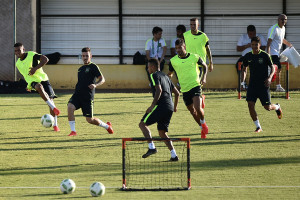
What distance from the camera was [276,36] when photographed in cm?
2139

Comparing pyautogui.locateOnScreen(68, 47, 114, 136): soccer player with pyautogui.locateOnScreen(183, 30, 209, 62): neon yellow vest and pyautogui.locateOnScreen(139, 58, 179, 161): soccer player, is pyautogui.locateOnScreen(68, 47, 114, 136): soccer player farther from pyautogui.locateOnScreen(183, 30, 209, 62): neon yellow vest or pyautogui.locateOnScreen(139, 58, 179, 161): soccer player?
pyautogui.locateOnScreen(183, 30, 209, 62): neon yellow vest

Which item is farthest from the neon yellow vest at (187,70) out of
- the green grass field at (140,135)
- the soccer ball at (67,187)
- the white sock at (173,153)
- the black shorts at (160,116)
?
the soccer ball at (67,187)

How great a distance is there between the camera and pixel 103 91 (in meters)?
25.3

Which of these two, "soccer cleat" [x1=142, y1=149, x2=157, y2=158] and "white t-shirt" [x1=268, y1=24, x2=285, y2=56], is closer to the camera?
"soccer cleat" [x1=142, y1=149, x2=157, y2=158]

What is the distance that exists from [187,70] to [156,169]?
3168 millimetres

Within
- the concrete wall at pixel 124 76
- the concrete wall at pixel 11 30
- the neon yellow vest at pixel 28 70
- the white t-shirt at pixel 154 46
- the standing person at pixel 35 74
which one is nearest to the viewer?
the standing person at pixel 35 74

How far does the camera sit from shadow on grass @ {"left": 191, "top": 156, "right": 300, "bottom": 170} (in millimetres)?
12070

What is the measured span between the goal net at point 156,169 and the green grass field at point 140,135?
0.18 meters

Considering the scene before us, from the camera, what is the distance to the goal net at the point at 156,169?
1009 centimetres

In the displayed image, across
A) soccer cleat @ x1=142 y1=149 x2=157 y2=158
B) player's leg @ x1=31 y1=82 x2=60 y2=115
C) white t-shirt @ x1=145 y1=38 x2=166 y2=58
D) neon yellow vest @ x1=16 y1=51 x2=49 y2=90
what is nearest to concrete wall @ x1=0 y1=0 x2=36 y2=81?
white t-shirt @ x1=145 y1=38 x2=166 y2=58

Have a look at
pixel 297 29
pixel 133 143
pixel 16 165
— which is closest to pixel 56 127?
pixel 133 143

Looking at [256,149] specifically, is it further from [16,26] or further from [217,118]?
[16,26]

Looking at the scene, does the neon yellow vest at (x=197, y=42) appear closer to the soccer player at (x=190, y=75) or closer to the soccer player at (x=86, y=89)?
the soccer player at (x=190, y=75)

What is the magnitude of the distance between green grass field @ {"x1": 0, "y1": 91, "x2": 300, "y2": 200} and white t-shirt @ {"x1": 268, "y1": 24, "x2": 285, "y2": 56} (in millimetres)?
1797
